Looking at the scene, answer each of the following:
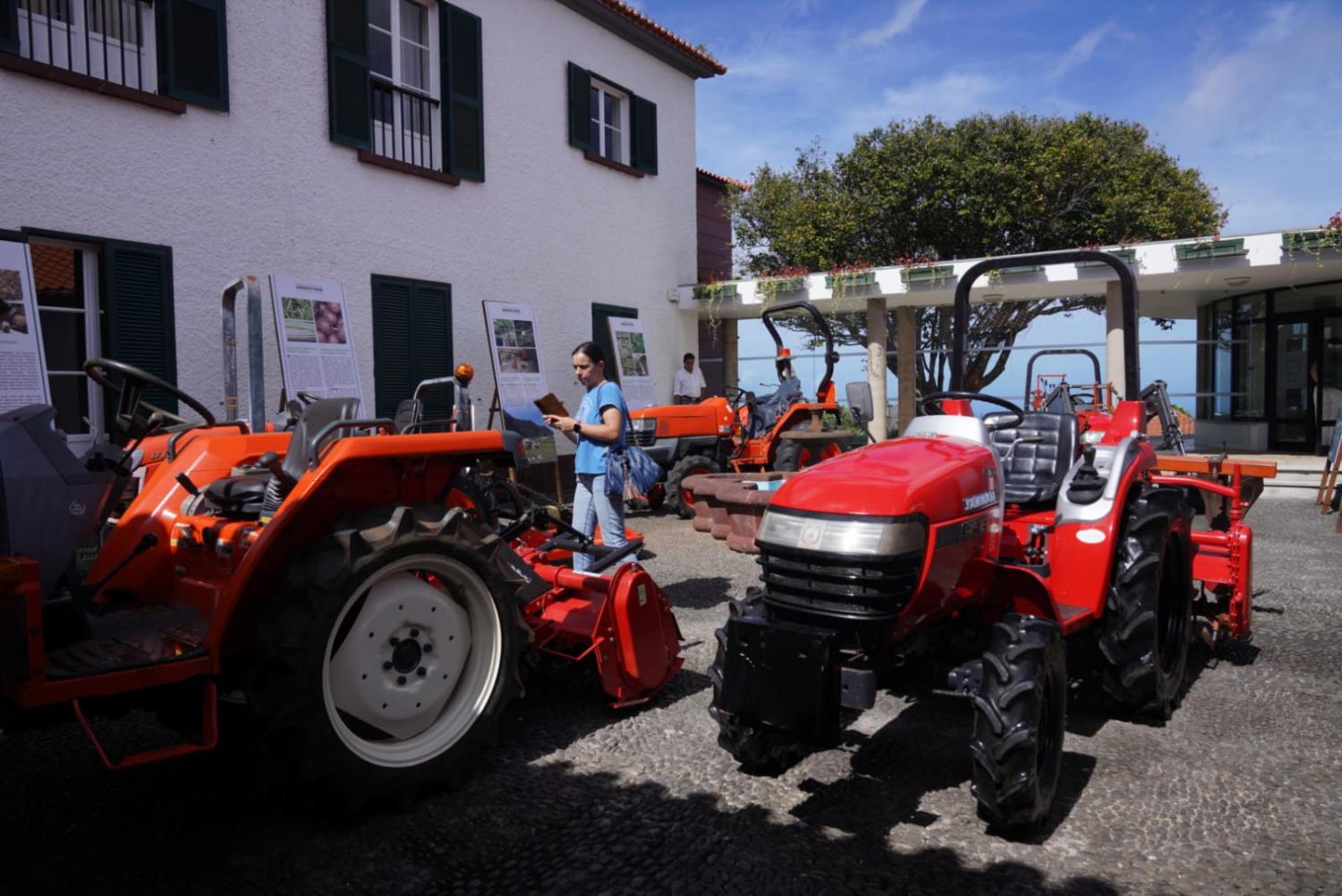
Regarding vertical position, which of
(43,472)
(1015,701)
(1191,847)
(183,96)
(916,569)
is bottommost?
(1191,847)

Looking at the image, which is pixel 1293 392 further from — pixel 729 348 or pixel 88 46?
pixel 88 46

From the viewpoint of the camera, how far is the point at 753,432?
9758 mm

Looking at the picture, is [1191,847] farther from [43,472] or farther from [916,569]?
[43,472]

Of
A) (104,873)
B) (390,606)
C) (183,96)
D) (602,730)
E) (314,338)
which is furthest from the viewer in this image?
(314,338)

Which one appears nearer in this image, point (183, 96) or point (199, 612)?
point (199, 612)

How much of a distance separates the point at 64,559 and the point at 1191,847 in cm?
329

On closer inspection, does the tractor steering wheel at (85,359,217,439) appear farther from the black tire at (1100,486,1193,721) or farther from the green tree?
the green tree

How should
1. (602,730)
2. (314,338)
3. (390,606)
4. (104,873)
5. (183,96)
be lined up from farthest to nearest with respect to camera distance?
1. (314,338)
2. (183,96)
3. (602,730)
4. (390,606)
5. (104,873)

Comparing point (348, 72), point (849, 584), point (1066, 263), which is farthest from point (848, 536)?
point (348, 72)

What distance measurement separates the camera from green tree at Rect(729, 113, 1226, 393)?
16.5 m

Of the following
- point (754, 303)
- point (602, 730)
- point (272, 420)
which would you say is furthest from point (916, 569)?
point (754, 303)

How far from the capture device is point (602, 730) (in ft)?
11.8

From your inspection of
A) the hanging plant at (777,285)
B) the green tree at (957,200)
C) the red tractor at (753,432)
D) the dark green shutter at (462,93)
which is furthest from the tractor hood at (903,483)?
the green tree at (957,200)

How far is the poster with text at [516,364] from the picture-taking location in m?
9.91
